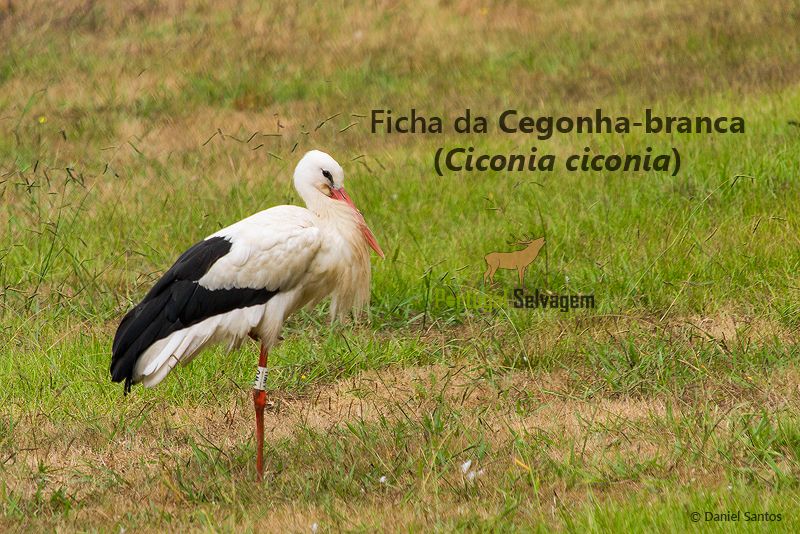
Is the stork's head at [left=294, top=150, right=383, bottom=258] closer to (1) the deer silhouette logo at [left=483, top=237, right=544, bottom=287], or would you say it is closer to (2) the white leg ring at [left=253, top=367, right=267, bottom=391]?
(2) the white leg ring at [left=253, top=367, right=267, bottom=391]

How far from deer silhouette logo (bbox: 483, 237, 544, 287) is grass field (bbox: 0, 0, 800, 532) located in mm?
155

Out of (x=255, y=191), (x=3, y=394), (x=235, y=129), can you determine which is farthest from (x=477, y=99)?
(x=3, y=394)

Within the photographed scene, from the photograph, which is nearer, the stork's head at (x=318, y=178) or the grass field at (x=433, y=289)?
the grass field at (x=433, y=289)

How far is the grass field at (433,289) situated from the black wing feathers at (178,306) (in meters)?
0.49

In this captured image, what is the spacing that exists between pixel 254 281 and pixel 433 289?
1.85m

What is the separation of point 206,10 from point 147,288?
7.42m

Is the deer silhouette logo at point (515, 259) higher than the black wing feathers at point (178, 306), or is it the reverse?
the black wing feathers at point (178, 306)

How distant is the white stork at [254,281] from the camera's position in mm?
5363

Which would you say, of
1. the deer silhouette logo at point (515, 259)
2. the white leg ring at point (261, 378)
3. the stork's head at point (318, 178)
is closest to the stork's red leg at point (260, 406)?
the white leg ring at point (261, 378)

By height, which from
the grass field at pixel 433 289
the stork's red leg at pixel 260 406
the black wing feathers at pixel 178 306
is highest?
the black wing feathers at pixel 178 306

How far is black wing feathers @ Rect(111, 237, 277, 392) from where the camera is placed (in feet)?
17.7

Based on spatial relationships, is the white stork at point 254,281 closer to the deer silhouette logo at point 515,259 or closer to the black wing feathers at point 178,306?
the black wing feathers at point 178,306

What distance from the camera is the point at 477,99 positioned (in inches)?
437

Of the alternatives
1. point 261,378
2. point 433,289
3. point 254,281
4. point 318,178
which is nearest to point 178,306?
point 254,281
